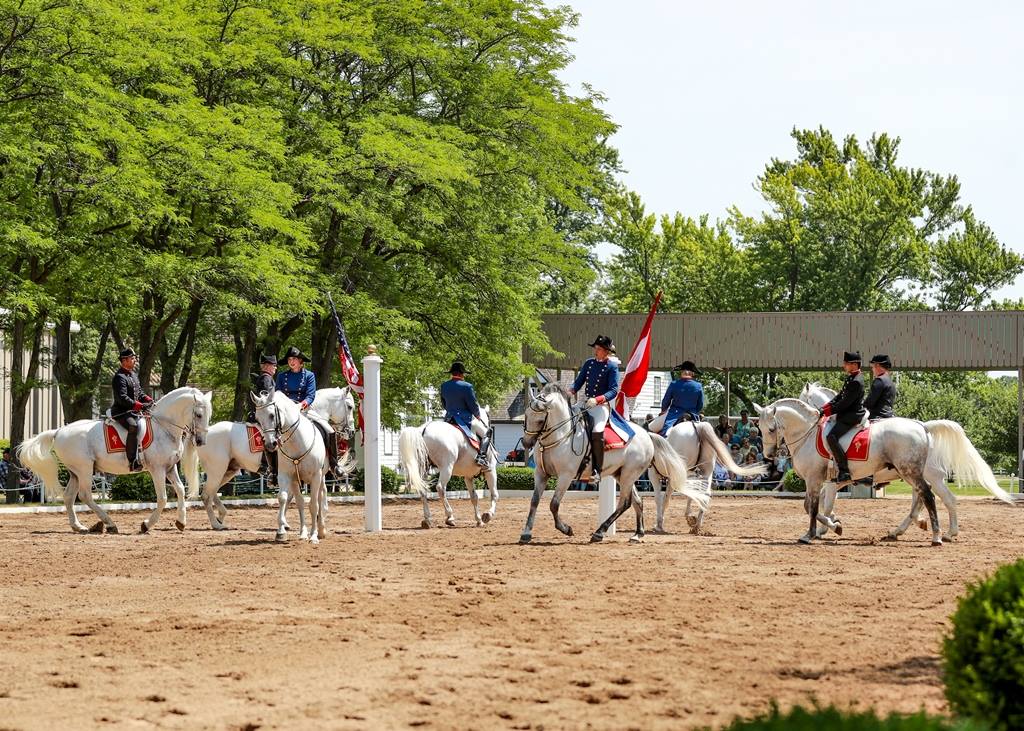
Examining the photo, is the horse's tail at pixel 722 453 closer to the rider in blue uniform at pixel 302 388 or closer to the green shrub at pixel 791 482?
the rider in blue uniform at pixel 302 388

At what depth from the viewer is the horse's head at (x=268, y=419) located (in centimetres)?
1905

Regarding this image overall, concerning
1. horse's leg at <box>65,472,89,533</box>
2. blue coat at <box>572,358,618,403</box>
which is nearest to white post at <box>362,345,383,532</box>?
blue coat at <box>572,358,618,403</box>

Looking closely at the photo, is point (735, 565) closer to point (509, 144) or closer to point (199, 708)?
point (199, 708)

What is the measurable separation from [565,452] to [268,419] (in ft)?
13.1

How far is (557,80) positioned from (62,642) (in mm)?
32286

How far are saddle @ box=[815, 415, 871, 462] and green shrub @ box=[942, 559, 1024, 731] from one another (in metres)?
12.9

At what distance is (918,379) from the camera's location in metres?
77.4

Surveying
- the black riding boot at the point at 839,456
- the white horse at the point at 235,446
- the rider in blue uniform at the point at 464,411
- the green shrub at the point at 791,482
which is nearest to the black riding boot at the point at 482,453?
the rider in blue uniform at the point at 464,411

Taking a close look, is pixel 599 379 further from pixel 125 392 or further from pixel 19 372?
pixel 19 372

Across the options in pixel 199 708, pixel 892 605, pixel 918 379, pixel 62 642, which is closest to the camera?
pixel 199 708

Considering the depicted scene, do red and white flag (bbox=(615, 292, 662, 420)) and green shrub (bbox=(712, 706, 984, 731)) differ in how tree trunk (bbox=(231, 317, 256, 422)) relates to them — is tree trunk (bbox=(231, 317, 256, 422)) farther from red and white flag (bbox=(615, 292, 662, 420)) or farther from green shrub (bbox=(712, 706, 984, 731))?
green shrub (bbox=(712, 706, 984, 731))

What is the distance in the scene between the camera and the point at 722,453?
71.7 feet

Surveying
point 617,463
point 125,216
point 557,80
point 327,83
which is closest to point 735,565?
point 617,463

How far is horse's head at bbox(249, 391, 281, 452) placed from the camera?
62.5 feet
